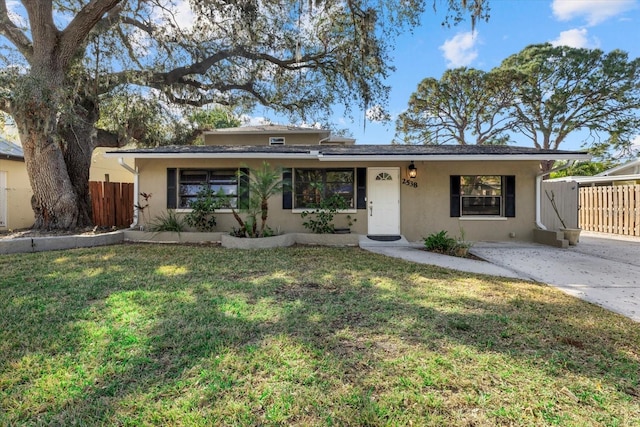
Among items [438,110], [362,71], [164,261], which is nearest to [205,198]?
[164,261]

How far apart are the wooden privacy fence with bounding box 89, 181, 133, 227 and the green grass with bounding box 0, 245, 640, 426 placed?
20.8ft

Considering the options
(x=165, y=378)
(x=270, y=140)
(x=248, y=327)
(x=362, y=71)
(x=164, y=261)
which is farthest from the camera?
(x=270, y=140)

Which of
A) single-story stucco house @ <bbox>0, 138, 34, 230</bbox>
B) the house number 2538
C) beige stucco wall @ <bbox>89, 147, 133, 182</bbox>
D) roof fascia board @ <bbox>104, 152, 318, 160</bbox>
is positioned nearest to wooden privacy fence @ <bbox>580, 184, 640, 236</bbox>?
the house number 2538

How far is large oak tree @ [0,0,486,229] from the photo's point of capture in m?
8.38

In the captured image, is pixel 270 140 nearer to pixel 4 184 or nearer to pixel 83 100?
pixel 83 100

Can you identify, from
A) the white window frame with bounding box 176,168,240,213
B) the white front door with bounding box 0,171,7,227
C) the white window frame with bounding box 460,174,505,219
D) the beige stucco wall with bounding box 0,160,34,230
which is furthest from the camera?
the beige stucco wall with bounding box 0,160,34,230

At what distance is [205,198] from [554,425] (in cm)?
915

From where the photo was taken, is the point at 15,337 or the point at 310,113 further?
the point at 310,113

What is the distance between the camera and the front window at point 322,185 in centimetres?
966

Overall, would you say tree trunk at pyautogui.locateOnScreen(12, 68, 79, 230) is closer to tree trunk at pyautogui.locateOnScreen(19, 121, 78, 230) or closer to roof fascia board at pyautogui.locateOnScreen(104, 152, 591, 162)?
tree trunk at pyautogui.locateOnScreen(19, 121, 78, 230)

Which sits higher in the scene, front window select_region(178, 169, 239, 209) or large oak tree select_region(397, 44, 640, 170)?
large oak tree select_region(397, 44, 640, 170)

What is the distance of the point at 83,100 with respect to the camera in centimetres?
1058

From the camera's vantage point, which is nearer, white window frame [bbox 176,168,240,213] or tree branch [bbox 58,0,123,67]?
tree branch [bbox 58,0,123,67]

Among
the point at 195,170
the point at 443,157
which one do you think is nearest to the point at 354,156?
the point at 443,157
